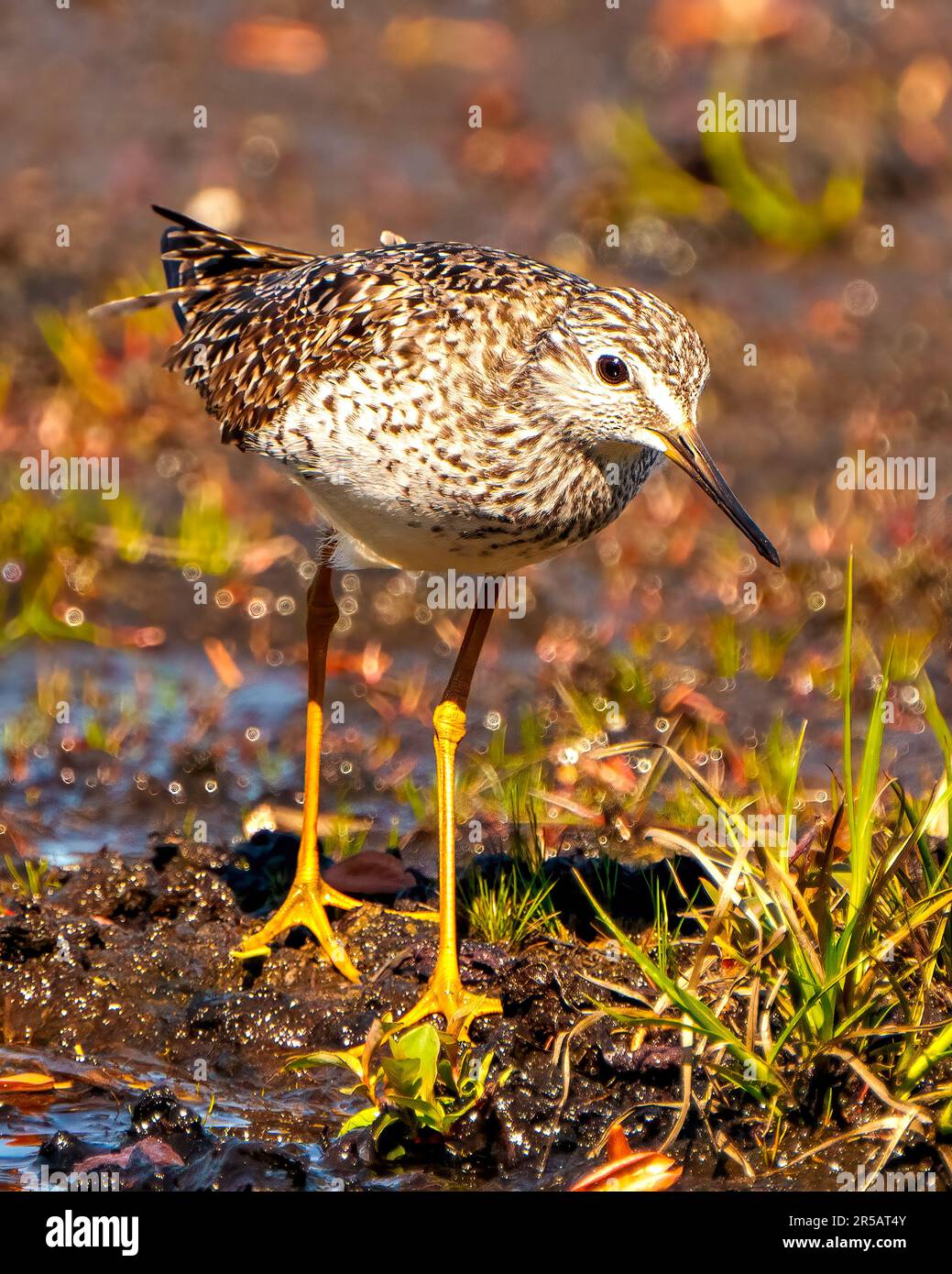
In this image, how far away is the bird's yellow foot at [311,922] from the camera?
5.67 meters

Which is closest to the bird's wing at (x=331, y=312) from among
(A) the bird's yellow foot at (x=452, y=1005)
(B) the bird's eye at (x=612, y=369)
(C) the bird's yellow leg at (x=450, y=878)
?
(B) the bird's eye at (x=612, y=369)

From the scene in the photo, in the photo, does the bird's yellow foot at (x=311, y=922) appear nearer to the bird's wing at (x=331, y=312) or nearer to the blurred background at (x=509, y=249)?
the blurred background at (x=509, y=249)

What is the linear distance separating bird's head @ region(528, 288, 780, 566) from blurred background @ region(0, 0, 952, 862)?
112 centimetres

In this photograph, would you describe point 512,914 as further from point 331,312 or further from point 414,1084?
point 331,312

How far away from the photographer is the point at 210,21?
13016 mm

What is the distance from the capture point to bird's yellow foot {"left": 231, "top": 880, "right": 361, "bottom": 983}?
567 centimetres

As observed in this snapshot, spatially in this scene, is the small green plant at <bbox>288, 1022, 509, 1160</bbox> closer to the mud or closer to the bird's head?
the mud

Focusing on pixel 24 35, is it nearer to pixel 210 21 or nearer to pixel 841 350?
pixel 210 21

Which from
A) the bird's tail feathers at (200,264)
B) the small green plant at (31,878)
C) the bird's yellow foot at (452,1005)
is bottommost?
the bird's yellow foot at (452,1005)

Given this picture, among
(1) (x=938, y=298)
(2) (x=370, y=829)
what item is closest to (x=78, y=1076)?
(2) (x=370, y=829)

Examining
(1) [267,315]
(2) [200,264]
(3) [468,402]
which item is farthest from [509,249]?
(3) [468,402]

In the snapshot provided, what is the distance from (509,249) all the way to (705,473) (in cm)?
623

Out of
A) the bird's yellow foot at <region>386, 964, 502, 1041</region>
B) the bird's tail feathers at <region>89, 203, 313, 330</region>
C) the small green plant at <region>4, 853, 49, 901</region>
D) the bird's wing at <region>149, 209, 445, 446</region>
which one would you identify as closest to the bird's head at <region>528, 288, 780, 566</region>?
the bird's wing at <region>149, 209, 445, 446</region>

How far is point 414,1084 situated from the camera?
4.70m
